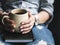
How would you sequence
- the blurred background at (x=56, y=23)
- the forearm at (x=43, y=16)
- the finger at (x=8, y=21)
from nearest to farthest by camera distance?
1. the finger at (x=8, y=21)
2. the forearm at (x=43, y=16)
3. the blurred background at (x=56, y=23)

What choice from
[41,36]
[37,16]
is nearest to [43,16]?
[37,16]

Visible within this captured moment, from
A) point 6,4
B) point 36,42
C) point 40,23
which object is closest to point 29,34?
point 36,42

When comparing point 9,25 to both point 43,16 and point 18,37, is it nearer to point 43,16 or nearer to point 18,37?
point 18,37

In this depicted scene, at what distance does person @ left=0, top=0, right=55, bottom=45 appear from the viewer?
1.02 m

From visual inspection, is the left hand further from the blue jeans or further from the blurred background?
the blurred background

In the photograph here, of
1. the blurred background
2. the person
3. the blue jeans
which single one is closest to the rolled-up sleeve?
the person

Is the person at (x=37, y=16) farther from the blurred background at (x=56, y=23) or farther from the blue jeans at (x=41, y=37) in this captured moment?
the blurred background at (x=56, y=23)

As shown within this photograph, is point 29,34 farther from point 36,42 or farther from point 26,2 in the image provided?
point 26,2

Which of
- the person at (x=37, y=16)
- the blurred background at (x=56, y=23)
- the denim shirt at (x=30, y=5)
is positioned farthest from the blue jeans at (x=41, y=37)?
the blurred background at (x=56, y=23)

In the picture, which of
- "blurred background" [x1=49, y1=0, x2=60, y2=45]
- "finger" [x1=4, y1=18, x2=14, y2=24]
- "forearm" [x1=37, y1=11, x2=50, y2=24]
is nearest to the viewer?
"finger" [x1=4, y1=18, x2=14, y2=24]

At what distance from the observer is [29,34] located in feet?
3.31

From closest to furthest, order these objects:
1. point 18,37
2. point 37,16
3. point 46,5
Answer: point 18,37 → point 37,16 → point 46,5

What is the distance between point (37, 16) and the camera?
117cm

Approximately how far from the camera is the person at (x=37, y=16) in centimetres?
102
